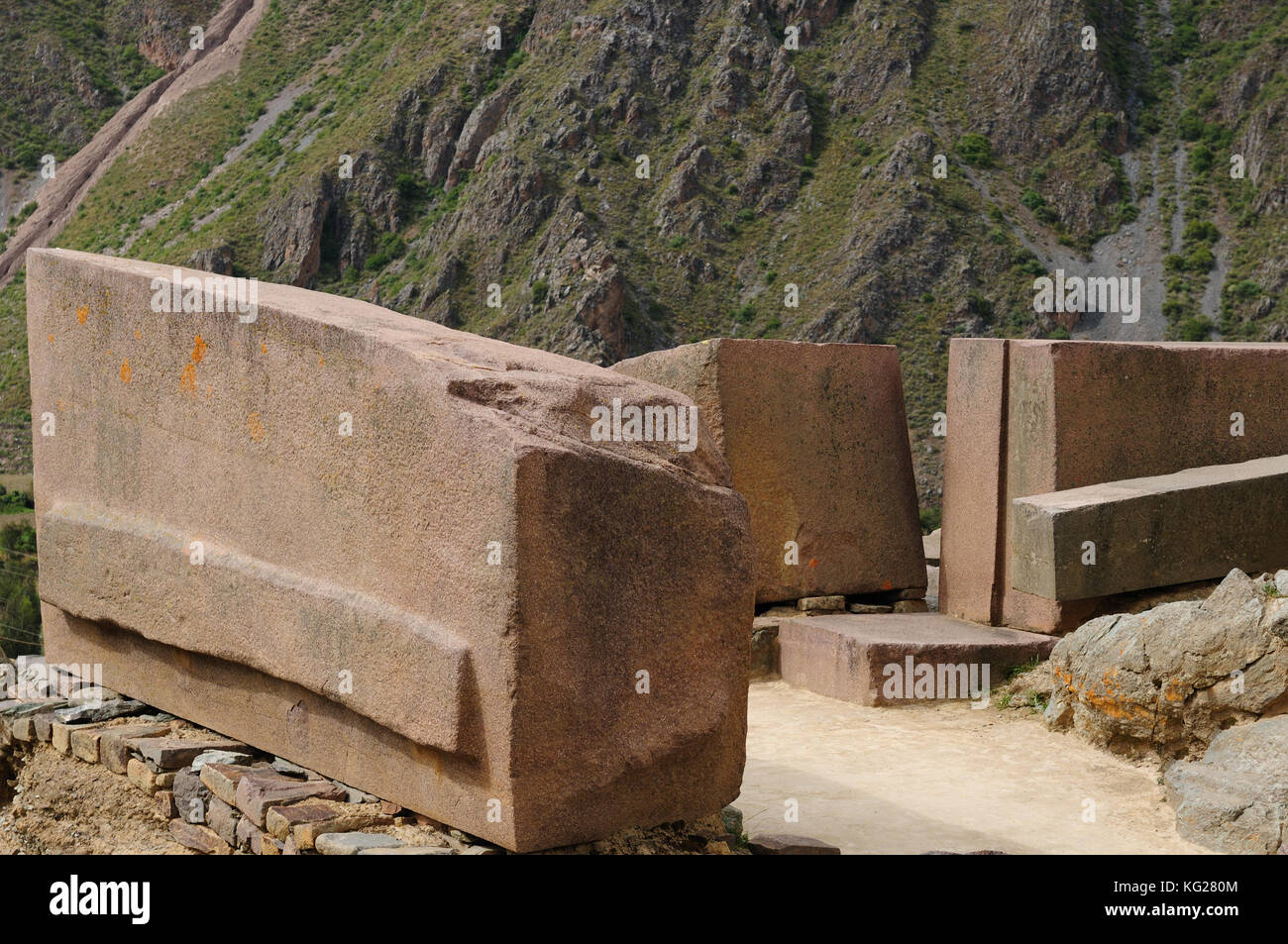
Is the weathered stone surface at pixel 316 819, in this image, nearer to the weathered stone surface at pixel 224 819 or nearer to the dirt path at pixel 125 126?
the weathered stone surface at pixel 224 819

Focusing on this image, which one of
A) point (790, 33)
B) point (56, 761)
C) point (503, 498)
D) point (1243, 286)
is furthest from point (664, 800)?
point (790, 33)

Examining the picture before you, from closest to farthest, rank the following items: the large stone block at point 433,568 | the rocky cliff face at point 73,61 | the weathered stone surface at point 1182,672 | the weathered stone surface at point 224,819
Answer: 1. the large stone block at point 433,568
2. the weathered stone surface at point 224,819
3. the weathered stone surface at point 1182,672
4. the rocky cliff face at point 73,61

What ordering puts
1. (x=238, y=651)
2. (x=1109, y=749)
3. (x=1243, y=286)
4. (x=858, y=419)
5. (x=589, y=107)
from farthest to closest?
(x=589, y=107)
(x=1243, y=286)
(x=858, y=419)
(x=1109, y=749)
(x=238, y=651)

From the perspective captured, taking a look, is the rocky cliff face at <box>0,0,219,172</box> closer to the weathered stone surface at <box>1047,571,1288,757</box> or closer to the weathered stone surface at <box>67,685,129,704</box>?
the weathered stone surface at <box>67,685,129,704</box>

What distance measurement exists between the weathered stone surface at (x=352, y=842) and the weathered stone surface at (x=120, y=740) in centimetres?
117

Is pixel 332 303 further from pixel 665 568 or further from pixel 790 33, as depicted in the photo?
pixel 790 33

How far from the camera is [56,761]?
14.8 feet

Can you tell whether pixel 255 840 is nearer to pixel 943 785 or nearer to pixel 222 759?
pixel 222 759

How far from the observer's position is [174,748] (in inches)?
→ 162

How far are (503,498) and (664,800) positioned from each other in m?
0.94

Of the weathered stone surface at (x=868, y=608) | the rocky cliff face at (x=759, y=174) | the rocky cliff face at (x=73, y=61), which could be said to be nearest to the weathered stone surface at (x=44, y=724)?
the weathered stone surface at (x=868, y=608)

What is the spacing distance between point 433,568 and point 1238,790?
2691 millimetres

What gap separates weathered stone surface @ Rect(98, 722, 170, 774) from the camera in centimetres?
427

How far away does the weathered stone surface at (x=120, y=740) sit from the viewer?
4266 millimetres
